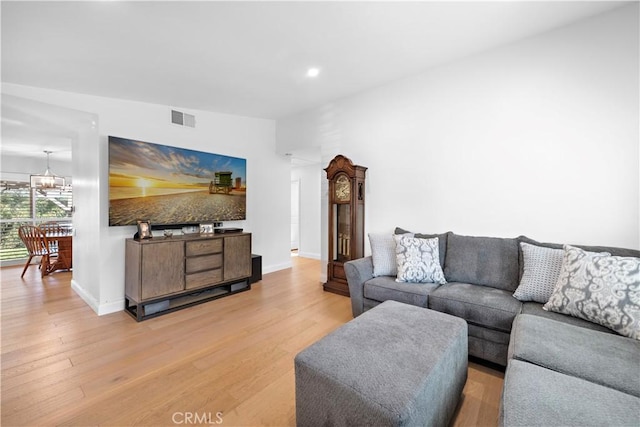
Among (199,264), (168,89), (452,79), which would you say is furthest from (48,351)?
(452,79)

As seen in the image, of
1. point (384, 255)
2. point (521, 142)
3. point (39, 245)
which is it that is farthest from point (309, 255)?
point (39, 245)

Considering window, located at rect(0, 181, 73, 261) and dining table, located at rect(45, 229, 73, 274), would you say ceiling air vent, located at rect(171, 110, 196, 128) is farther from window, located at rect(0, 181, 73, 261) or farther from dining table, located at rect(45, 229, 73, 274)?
window, located at rect(0, 181, 73, 261)

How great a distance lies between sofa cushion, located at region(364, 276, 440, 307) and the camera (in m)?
2.26

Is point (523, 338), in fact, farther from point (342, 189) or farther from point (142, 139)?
point (142, 139)

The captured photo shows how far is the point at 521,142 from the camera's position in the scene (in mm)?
2494

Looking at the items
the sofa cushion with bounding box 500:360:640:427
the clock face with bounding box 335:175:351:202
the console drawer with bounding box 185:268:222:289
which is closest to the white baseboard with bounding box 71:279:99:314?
the console drawer with bounding box 185:268:222:289

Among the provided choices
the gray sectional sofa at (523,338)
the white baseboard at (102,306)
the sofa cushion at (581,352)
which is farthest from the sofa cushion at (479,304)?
the white baseboard at (102,306)

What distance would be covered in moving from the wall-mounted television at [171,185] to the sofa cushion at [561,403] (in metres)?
3.50

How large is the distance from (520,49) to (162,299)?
4390 mm

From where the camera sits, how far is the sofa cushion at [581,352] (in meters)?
1.11

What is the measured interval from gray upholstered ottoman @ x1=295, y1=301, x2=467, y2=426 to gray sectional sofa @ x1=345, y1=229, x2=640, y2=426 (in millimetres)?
269

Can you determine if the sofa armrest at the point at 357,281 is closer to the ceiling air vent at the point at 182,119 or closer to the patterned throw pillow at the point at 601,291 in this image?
the patterned throw pillow at the point at 601,291

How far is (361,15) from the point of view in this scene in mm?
2037

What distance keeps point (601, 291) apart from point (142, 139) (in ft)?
14.3
